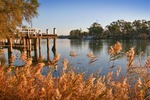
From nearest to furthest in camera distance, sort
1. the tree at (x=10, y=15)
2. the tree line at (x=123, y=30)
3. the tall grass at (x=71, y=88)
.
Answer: the tall grass at (x=71, y=88) < the tree at (x=10, y=15) < the tree line at (x=123, y=30)

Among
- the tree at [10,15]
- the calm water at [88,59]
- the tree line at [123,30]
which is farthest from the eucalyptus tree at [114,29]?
the tree at [10,15]

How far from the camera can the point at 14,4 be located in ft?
86.8

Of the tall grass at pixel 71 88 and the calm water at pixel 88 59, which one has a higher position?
the tall grass at pixel 71 88

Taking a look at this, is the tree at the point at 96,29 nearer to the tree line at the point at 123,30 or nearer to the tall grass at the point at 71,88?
the tree line at the point at 123,30

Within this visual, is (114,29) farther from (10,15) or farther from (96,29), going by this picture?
(10,15)

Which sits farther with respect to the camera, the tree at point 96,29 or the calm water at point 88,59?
the tree at point 96,29

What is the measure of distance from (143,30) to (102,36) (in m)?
30.8

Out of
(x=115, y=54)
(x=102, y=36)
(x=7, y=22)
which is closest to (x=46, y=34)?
(x=7, y=22)

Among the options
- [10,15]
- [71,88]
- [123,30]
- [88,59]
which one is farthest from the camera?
[123,30]

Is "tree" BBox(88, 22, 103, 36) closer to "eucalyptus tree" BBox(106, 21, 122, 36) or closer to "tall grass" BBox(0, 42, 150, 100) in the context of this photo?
"eucalyptus tree" BBox(106, 21, 122, 36)

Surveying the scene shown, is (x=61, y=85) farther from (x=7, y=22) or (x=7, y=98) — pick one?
(x=7, y=22)

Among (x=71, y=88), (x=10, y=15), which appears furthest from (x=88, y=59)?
(x=71, y=88)

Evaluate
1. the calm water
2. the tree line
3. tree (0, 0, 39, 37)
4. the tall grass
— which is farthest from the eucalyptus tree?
the tall grass

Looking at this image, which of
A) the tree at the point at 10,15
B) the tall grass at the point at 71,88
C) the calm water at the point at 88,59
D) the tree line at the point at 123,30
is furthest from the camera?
the tree line at the point at 123,30
